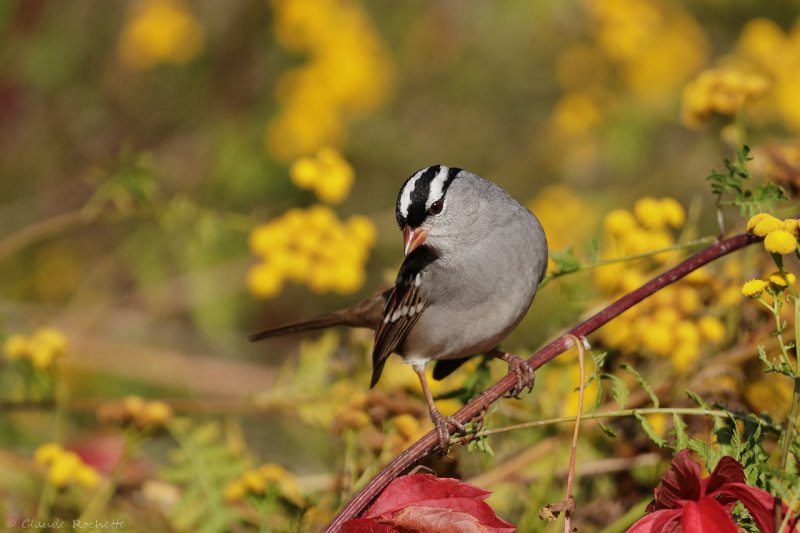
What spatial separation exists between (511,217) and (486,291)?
0.22 metres

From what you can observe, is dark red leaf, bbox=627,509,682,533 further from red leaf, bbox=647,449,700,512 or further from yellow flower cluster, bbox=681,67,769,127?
yellow flower cluster, bbox=681,67,769,127

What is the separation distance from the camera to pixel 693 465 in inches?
54.6

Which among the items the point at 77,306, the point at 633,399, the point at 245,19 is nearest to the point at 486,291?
the point at 633,399

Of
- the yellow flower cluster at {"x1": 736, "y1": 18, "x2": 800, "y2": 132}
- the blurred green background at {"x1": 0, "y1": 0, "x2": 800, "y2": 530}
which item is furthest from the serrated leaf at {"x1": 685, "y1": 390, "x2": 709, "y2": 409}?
the yellow flower cluster at {"x1": 736, "y1": 18, "x2": 800, "y2": 132}

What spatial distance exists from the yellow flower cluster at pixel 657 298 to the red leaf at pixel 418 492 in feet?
2.96

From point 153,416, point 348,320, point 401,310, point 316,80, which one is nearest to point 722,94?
point 401,310

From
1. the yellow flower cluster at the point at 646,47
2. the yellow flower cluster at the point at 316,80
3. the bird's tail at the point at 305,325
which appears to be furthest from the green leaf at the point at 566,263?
the yellow flower cluster at the point at 646,47

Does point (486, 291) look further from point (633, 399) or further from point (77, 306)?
point (77, 306)

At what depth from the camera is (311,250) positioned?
2701mm

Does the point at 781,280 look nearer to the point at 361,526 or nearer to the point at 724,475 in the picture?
the point at 724,475

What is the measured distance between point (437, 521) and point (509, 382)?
32cm

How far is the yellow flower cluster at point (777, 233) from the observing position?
1422 millimetres

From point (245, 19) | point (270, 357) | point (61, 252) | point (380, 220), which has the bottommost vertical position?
point (270, 357)

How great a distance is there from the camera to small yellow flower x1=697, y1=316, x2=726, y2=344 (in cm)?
235
